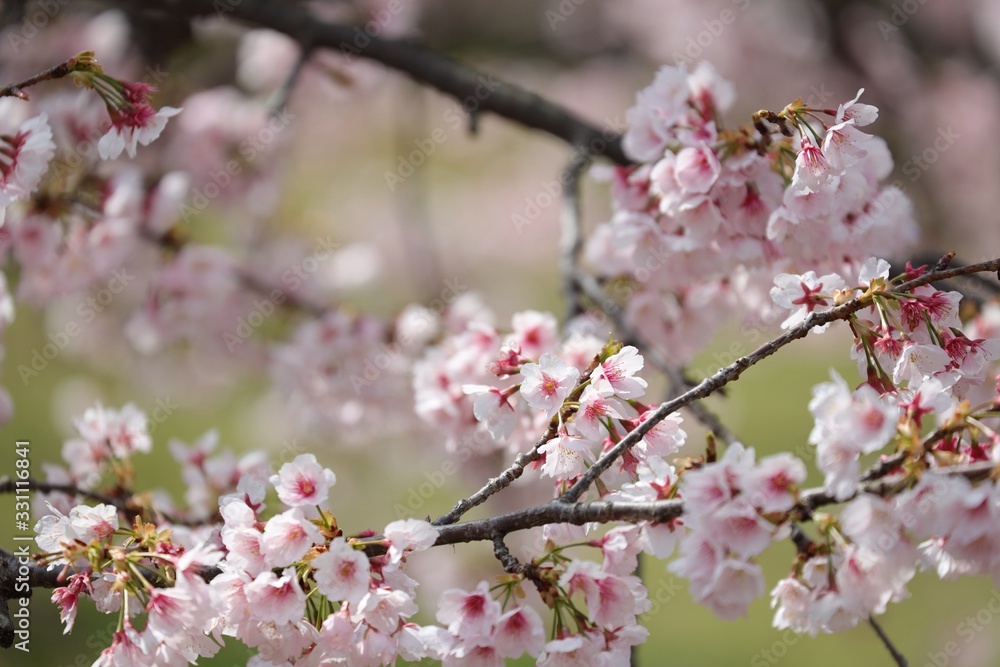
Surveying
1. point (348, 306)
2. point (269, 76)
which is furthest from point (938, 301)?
point (269, 76)

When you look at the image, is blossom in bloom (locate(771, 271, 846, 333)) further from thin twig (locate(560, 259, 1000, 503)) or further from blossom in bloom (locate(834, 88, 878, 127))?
blossom in bloom (locate(834, 88, 878, 127))

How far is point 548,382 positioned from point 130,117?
0.65 metres

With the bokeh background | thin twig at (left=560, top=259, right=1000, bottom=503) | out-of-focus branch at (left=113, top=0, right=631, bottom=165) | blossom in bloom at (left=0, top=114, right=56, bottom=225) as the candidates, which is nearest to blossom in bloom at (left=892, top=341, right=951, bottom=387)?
thin twig at (left=560, top=259, right=1000, bottom=503)

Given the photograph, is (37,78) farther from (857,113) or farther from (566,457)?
(857,113)

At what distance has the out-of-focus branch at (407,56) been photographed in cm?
181

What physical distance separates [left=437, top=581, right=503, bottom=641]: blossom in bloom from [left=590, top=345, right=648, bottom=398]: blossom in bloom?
0.26 m

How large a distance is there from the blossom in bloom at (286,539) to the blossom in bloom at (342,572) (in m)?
0.02

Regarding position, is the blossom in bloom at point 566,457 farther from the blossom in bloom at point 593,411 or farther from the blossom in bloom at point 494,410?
the blossom in bloom at point 494,410

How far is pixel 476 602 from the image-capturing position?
93cm

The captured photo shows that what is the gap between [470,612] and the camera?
0.93 meters

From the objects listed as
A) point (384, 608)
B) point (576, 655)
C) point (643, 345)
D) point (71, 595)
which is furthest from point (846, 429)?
point (71, 595)

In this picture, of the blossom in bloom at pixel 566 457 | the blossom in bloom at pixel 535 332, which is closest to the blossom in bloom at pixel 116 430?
the blossom in bloom at pixel 535 332

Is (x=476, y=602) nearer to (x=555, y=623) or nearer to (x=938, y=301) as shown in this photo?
(x=555, y=623)

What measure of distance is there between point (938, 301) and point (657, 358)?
0.53 meters
